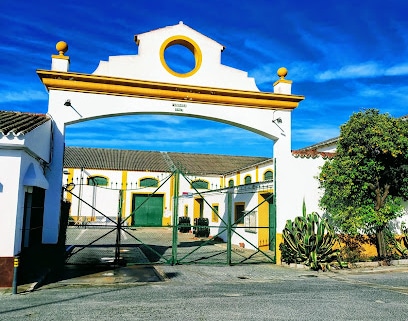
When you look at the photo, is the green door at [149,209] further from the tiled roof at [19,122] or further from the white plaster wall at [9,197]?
the white plaster wall at [9,197]

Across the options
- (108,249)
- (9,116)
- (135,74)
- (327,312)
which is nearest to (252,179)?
(108,249)

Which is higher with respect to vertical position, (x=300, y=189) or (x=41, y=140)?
(x=41, y=140)

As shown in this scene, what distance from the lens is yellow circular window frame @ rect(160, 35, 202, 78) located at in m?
11.9

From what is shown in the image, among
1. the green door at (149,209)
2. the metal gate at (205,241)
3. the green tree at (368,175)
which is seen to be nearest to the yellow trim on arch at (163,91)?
the green tree at (368,175)

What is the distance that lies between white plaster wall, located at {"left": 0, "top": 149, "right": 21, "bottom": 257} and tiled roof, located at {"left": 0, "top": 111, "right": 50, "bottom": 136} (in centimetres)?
48

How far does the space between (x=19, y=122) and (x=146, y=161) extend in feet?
92.4

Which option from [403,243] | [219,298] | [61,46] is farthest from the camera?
[403,243]

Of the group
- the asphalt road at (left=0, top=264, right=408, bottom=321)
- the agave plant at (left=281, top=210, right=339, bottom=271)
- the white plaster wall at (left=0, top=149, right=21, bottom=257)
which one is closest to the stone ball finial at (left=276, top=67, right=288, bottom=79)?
the agave plant at (left=281, top=210, right=339, bottom=271)

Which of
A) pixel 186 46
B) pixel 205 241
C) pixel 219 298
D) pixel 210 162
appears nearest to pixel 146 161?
pixel 210 162

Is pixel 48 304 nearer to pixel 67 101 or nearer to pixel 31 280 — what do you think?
pixel 31 280

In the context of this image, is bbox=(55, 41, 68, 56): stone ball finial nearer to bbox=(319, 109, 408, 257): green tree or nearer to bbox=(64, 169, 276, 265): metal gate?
bbox=(64, 169, 276, 265): metal gate

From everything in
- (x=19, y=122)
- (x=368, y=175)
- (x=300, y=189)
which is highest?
(x=19, y=122)

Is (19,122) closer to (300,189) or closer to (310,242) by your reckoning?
(300,189)

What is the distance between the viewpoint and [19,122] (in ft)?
31.7
